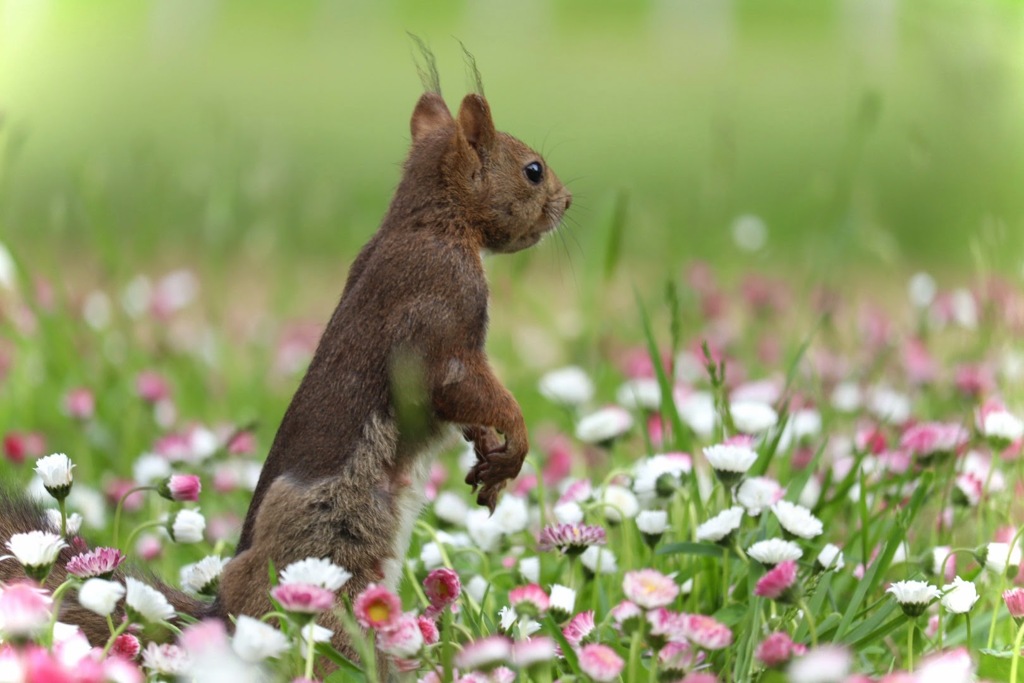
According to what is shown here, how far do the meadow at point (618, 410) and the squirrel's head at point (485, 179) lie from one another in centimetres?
21

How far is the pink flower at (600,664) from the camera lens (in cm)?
203

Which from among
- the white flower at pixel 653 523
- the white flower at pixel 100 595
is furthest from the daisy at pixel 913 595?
the white flower at pixel 100 595

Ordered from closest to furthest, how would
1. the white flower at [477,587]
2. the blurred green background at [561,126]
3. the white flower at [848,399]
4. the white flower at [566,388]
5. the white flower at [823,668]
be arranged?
1. the white flower at [823,668]
2. the white flower at [477,587]
3. the white flower at [566,388]
4. the white flower at [848,399]
5. the blurred green background at [561,126]

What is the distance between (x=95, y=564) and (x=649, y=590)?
1.03 metres

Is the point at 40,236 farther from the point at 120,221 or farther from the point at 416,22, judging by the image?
the point at 416,22

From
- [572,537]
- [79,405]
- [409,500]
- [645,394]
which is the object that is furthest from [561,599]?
[79,405]

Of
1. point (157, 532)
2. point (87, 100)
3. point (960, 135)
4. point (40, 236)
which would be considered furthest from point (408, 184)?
point (87, 100)

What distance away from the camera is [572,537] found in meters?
2.68

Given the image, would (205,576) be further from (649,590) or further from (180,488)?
(649,590)

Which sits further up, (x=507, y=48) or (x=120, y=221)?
(x=507, y=48)

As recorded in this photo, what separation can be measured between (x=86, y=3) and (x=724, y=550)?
1676 cm

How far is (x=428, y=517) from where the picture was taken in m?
3.65

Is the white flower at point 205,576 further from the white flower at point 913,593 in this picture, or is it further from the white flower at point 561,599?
the white flower at point 913,593

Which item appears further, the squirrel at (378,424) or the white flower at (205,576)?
the white flower at (205,576)
